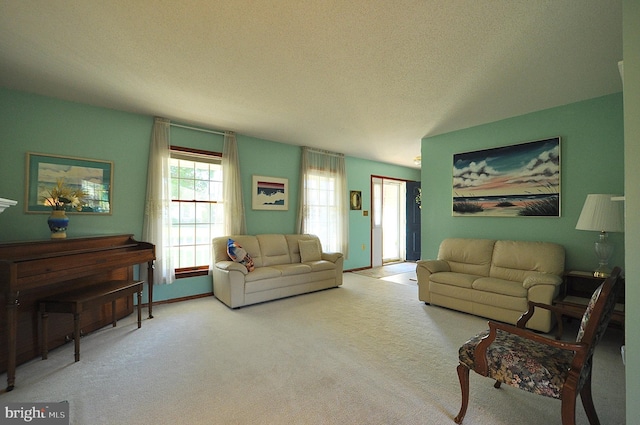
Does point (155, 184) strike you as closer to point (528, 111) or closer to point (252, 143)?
point (252, 143)

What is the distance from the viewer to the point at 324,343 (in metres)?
2.75

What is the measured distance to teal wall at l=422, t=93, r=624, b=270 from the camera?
3.19 metres

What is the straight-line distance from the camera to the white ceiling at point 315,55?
1896mm

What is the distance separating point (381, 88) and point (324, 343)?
272 centimetres

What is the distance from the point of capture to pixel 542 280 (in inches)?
117

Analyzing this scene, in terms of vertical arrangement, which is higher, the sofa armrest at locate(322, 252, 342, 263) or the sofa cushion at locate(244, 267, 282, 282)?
the sofa armrest at locate(322, 252, 342, 263)

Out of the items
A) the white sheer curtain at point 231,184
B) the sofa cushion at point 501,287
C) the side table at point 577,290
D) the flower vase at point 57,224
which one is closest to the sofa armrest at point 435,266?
the sofa cushion at point 501,287

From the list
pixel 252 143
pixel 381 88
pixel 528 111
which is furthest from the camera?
pixel 252 143

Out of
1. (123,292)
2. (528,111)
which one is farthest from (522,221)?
(123,292)

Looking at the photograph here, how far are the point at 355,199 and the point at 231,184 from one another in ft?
9.87

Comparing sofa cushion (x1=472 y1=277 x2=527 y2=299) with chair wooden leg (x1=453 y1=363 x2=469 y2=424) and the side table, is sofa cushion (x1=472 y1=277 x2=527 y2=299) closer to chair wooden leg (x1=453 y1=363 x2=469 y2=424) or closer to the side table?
the side table

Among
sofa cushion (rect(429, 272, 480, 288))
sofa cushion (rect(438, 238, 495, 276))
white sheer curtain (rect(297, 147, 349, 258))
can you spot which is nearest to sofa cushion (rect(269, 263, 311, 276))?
white sheer curtain (rect(297, 147, 349, 258))

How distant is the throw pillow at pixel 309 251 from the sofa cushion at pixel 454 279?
1.99m

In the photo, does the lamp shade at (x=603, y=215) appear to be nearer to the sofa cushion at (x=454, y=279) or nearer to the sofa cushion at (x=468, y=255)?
the sofa cushion at (x=468, y=255)
